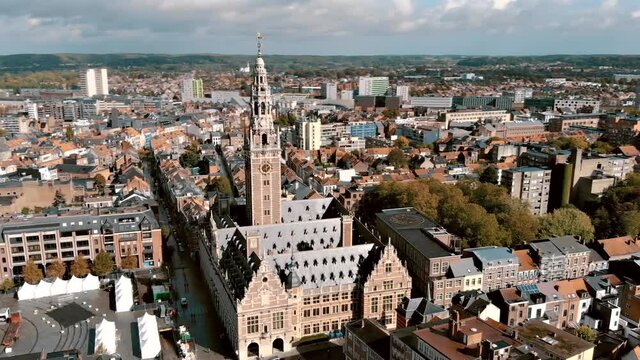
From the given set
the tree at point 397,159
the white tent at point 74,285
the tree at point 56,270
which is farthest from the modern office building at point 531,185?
the tree at point 56,270

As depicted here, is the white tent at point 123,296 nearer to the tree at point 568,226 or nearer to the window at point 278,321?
the window at point 278,321

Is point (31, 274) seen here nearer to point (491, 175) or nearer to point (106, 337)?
point (106, 337)

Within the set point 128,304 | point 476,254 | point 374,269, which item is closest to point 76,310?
point 128,304

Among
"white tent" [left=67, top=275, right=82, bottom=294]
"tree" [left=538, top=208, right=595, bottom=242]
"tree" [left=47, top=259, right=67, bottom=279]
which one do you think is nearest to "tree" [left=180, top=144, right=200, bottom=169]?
"tree" [left=47, top=259, right=67, bottom=279]

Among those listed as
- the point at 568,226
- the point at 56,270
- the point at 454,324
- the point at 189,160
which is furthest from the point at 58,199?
the point at 568,226

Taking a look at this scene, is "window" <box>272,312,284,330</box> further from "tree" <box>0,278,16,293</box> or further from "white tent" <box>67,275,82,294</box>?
"tree" <box>0,278,16,293</box>

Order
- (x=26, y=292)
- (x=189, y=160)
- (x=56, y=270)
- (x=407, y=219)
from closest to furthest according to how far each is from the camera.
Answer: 1. (x=26, y=292)
2. (x=56, y=270)
3. (x=407, y=219)
4. (x=189, y=160)
